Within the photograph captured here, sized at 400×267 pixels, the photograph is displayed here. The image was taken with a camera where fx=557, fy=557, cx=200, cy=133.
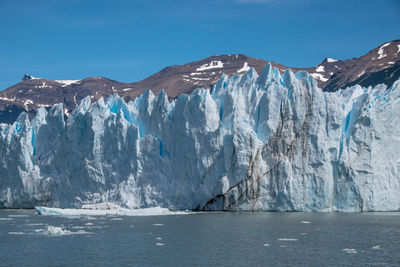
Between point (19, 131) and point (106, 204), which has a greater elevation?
point (19, 131)

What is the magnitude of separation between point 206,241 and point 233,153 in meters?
9.83

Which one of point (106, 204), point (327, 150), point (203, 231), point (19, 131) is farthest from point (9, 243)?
point (19, 131)

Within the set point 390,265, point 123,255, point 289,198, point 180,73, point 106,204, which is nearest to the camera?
point 390,265

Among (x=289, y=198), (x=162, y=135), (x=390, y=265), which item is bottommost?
(x=390, y=265)

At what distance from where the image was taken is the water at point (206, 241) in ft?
51.6

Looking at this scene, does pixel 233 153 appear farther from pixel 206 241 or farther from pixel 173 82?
pixel 173 82

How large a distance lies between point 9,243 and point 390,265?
12126 millimetres

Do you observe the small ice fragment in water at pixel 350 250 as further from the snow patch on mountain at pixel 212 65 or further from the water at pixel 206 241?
the snow patch on mountain at pixel 212 65

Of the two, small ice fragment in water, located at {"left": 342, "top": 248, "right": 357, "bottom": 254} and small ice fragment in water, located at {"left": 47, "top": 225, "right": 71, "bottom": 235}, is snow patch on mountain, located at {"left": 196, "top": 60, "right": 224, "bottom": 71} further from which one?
small ice fragment in water, located at {"left": 342, "top": 248, "right": 357, "bottom": 254}

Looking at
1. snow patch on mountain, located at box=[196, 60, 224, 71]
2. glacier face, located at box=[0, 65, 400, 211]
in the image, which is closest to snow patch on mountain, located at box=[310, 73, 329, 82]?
snow patch on mountain, located at box=[196, 60, 224, 71]

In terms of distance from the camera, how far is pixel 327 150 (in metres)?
28.5

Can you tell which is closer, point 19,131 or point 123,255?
point 123,255

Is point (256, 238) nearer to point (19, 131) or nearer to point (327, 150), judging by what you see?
point (327, 150)

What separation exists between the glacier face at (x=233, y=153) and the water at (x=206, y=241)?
1.96 meters
